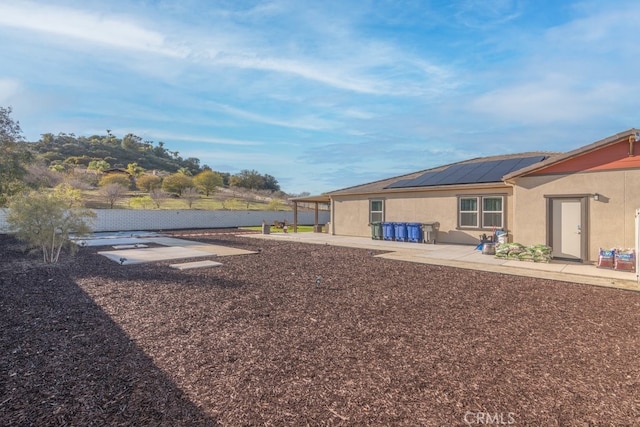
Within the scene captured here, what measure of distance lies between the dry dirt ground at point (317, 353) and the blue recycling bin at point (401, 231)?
8634 millimetres

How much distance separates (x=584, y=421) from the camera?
2668 mm

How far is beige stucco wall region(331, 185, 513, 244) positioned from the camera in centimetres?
1456

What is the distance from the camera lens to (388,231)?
16.9 m

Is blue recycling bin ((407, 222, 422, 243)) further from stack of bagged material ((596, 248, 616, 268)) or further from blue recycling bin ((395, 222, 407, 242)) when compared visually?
stack of bagged material ((596, 248, 616, 268))

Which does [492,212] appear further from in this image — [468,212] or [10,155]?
[10,155]

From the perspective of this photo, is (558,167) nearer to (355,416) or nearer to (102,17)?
(355,416)

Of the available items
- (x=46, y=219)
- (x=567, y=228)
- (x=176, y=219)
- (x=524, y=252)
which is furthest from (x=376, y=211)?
(x=176, y=219)

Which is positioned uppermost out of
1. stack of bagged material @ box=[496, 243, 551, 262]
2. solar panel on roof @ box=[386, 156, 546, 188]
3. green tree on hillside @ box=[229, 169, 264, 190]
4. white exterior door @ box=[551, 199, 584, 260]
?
green tree on hillside @ box=[229, 169, 264, 190]

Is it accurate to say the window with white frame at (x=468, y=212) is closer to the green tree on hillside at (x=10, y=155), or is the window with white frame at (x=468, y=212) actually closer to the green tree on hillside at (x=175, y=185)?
the green tree on hillside at (x=10, y=155)

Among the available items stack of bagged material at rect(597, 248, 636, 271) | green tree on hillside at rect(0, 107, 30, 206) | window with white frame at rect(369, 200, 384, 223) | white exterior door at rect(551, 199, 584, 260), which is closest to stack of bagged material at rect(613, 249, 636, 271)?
stack of bagged material at rect(597, 248, 636, 271)

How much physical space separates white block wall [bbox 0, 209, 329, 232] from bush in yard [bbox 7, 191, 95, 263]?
1508 centimetres

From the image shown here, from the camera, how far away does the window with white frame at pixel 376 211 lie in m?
18.1

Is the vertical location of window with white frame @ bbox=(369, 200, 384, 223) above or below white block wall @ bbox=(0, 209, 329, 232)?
above

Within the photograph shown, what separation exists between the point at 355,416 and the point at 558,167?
11.2 m
